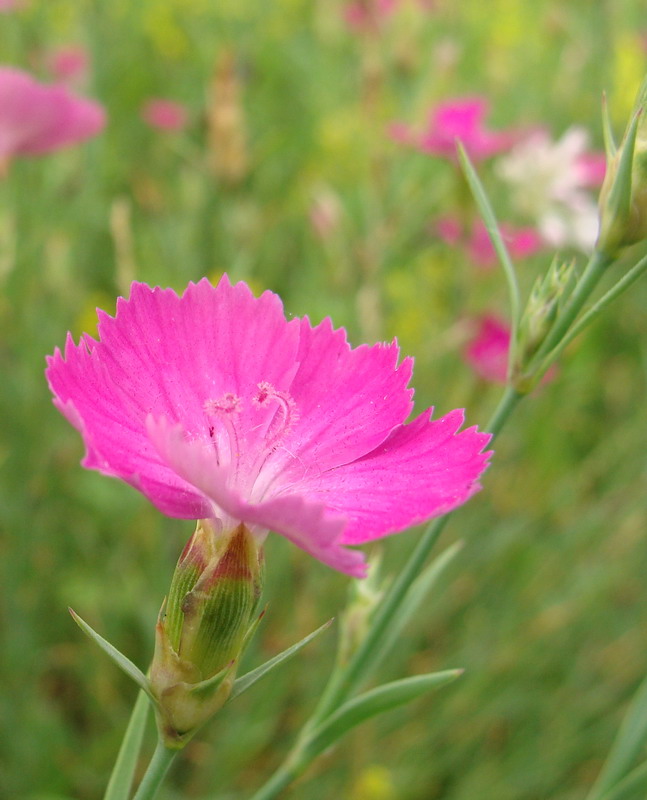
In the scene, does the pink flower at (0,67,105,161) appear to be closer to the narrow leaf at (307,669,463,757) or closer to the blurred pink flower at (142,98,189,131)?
the blurred pink flower at (142,98,189,131)

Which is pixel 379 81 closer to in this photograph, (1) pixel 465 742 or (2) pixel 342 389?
(1) pixel 465 742

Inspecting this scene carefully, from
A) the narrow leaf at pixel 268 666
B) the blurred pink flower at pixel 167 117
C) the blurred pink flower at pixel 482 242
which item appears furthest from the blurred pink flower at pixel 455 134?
the narrow leaf at pixel 268 666

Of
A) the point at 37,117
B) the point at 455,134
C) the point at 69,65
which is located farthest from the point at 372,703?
the point at 69,65

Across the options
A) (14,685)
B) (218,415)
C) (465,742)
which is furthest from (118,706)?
(218,415)

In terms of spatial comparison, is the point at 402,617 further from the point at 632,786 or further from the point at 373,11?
the point at 373,11

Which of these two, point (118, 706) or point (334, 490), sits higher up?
point (334, 490)
